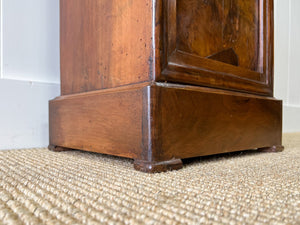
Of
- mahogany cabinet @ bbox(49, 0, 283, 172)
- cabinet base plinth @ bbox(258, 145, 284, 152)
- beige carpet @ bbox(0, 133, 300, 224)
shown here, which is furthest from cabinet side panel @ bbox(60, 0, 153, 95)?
cabinet base plinth @ bbox(258, 145, 284, 152)

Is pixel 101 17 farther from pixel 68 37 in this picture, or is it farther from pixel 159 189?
pixel 159 189

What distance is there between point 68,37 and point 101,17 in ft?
0.63

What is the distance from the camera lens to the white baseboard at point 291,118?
5.99 ft

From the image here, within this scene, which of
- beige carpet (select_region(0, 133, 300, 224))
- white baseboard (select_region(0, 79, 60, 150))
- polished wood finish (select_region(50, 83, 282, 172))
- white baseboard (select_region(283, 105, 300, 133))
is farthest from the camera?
white baseboard (select_region(283, 105, 300, 133))

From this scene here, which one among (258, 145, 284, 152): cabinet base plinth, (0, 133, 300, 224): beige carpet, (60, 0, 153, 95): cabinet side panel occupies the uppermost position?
(60, 0, 153, 95): cabinet side panel

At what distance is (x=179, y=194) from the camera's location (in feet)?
1.15

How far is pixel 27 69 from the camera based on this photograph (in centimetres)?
85

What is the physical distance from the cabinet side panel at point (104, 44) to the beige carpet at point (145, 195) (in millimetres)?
215

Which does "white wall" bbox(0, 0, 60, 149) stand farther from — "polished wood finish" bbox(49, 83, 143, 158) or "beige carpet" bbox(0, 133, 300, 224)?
"beige carpet" bbox(0, 133, 300, 224)

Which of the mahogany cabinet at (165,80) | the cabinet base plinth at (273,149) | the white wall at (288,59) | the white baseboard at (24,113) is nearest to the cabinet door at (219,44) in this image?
the mahogany cabinet at (165,80)

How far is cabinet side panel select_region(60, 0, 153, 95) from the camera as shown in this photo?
21.0 inches

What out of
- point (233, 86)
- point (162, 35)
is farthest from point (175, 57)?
point (233, 86)

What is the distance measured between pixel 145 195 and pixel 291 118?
185 centimetres

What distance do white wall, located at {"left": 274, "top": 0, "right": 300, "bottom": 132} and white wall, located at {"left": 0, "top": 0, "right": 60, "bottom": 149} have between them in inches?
60.4
